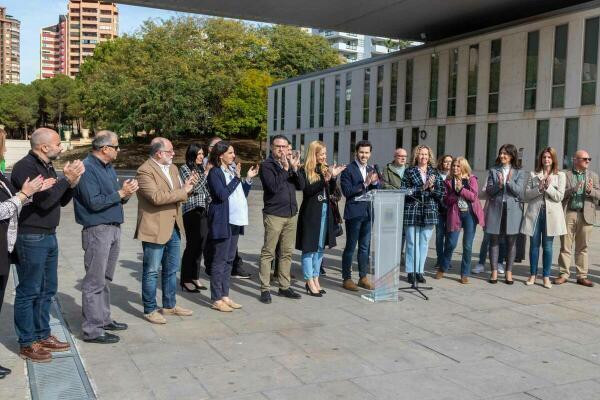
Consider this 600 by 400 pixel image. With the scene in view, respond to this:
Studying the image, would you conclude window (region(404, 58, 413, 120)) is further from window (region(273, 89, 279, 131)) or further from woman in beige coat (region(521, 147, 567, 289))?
woman in beige coat (region(521, 147, 567, 289))

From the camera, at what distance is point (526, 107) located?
2603 cm

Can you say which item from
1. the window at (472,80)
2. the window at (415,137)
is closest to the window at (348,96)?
the window at (415,137)

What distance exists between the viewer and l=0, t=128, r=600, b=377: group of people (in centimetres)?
472

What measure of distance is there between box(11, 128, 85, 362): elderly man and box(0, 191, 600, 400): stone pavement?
10.9 inches

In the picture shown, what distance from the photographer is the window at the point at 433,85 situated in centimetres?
3122

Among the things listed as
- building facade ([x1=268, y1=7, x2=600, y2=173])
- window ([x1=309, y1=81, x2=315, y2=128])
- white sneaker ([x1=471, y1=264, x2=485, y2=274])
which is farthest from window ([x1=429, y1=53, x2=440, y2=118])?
white sneaker ([x1=471, y1=264, x2=485, y2=274])

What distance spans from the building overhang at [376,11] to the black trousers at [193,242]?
1726 cm

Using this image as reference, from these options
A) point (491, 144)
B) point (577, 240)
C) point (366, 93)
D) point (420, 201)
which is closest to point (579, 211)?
point (577, 240)

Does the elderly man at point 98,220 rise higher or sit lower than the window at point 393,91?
lower

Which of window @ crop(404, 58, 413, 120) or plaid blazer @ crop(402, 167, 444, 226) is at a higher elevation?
window @ crop(404, 58, 413, 120)

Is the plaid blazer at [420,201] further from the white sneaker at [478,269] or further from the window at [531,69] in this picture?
the window at [531,69]

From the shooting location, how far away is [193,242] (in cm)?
759

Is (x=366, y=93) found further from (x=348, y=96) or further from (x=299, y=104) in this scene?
(x=299, y=104)

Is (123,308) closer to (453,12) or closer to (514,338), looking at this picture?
(514,338)
